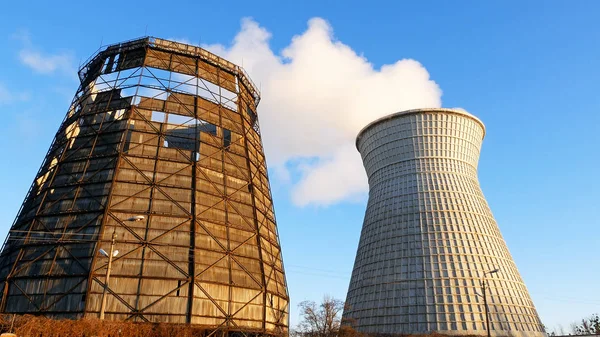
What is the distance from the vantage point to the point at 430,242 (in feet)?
163

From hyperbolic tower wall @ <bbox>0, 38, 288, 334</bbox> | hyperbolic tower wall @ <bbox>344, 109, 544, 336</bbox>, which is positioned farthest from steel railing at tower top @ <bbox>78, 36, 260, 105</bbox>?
hyperbolic tower wall @ <bbox>344, 109, 544, 336</bbox>

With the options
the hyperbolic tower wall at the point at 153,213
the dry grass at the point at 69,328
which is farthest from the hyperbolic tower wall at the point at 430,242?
the dry grass at the point at 69,328

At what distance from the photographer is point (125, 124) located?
35.8m

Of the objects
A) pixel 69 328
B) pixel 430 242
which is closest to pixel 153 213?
pixel 69 328

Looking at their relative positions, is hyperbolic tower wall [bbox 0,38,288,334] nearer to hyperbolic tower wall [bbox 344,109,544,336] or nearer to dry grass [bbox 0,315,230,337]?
dry grass [bbox 0,315,230,337]

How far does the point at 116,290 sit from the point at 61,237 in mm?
6296

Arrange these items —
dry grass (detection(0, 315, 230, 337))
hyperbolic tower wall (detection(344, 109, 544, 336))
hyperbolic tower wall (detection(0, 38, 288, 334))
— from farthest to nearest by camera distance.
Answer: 1. hyperbolic tower wall (detection(344, 109, 544, 336))
2. hyperbolic tower wall (detection(0, 38, 288, 334))
3. dry grass (detection(0, 315, 230, 337))

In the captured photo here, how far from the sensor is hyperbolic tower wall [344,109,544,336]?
4612cm

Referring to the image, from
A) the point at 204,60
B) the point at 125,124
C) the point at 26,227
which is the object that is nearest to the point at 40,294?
the point at 26,227

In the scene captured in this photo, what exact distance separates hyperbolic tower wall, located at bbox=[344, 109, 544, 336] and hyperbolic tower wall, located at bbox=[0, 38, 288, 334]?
17095 millimetres

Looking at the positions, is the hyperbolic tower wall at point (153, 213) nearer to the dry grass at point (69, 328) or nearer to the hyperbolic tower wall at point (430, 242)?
the dry grass at point (69, 328)

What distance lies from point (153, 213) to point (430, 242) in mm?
31845

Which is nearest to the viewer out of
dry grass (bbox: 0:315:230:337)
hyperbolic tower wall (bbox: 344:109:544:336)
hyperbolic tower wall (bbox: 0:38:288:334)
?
dry grass (bbox: 0:315:230:337)

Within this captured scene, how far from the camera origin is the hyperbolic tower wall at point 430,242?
46.1 metres
